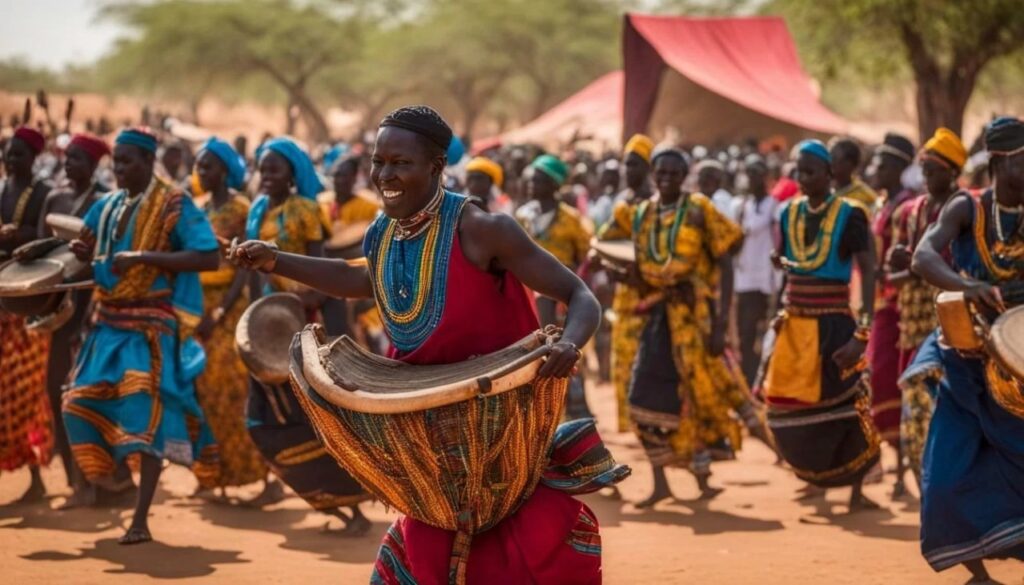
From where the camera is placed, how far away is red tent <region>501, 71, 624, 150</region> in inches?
1340

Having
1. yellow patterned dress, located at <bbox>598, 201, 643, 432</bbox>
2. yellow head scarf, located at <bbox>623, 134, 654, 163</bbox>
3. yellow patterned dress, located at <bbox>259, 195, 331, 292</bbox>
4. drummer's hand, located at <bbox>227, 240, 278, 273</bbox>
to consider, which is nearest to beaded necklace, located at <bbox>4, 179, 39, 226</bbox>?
yellow patterned dress, located at <bbox>259, 195, 331, 292</bbox>

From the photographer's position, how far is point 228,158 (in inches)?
396

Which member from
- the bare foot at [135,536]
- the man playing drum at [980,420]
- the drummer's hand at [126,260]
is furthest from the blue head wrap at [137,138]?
the man playing drum at [980,420]

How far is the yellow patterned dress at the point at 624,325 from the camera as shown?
32.9 feet

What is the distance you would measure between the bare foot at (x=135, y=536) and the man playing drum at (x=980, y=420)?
3.92 m

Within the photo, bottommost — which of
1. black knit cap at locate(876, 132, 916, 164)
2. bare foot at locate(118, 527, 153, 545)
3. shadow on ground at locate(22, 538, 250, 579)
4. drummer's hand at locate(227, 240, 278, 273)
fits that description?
shadow on ground at locate(22, 538, 250, 579)

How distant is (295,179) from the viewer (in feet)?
30.3

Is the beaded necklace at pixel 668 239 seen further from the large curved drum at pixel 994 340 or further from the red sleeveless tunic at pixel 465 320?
the red sleeveless tunic at pixel 465 320

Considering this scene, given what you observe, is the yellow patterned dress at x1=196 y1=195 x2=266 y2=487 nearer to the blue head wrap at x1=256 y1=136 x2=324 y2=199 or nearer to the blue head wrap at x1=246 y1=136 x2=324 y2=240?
the blue head wrap at x1=246 y1=136 x2=324 y2=240

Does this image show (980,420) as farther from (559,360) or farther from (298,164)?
(298,164)

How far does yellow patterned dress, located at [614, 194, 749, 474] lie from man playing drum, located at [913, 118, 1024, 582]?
2870 millimetres

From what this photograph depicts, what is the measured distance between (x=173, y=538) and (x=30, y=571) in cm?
113

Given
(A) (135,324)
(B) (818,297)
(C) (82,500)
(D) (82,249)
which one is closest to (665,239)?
(B) (818,297)

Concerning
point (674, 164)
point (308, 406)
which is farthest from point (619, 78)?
point (308, 406)
